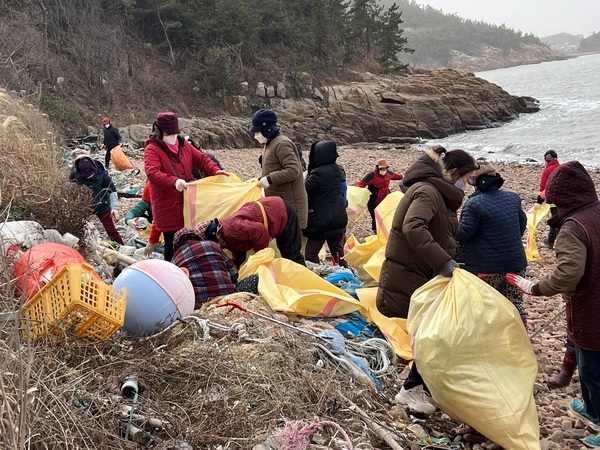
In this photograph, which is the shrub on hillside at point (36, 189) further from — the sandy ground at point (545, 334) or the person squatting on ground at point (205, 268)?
the sandy ground at point (545, 334)

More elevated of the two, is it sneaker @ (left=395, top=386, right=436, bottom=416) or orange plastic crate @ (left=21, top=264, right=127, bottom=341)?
orange plastic crate @ (left=21, top=264, right=127, bottom=341)

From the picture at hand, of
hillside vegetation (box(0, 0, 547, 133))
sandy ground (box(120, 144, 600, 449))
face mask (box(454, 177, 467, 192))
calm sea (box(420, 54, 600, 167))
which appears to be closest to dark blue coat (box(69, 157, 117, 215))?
sandy ground (box(120, 144, 600, 449))

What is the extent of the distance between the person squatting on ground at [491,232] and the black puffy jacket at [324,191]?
5.65 ft

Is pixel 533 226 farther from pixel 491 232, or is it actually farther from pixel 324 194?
pixel 491 232

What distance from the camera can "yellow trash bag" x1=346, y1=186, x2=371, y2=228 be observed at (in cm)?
700

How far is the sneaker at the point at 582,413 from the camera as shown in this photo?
302 cm

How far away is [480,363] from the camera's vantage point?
2.67 m

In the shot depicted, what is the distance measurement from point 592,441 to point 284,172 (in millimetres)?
2954

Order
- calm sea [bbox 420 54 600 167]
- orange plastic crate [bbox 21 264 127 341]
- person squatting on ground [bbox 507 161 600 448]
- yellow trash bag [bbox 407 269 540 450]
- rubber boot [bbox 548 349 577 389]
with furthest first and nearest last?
1. calm sea [bbox 420 54 600 167]
2. rubber boot [bbox 548 349 577 389]
3. person squatting on ground [bbox 507 161 600 448]
4. yellow trash bag [bbox 407 269 540 450]
5. orange plastic crate [bbox 21 264 127 341]

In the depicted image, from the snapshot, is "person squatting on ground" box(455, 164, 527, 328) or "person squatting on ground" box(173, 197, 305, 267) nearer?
"person squatting on ground" box(455, 164, 527, 328)

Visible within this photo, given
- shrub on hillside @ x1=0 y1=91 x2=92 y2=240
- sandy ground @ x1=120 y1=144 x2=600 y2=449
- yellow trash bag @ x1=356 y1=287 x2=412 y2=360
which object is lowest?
sandy ground @ x1=120 y1=144 x2=600 y2=449

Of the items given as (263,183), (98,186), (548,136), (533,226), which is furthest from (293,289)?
(548,136)

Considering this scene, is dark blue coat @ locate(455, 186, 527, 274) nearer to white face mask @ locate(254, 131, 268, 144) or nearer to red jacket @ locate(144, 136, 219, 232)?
white face mask @ locate(254, 131, 268, 144)

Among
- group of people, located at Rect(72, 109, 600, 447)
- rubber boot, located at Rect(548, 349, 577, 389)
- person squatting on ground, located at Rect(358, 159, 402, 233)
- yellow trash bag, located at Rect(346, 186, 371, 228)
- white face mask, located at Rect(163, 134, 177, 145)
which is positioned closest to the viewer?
group of people, located at Rect(72, 109, 600, 447)
